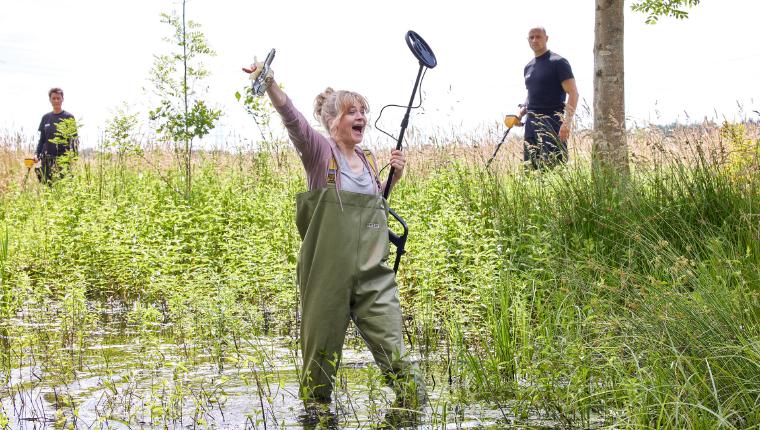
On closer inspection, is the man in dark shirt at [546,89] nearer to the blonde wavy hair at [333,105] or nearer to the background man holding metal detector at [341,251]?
the blonde wavy hair at [333,105]

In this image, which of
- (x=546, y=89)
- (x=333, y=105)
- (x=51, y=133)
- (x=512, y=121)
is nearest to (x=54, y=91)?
(x=51, y=133)

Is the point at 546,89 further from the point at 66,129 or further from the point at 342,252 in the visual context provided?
the point at 66,129

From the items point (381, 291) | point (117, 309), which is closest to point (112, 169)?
point (117, 309)

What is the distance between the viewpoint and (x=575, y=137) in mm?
10492

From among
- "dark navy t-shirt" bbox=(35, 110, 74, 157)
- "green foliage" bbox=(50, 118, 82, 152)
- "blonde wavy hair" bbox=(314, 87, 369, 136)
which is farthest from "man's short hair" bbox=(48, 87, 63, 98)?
"blonde wavy hair" bbox=(314, 87, 369, 136)

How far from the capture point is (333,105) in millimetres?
5219

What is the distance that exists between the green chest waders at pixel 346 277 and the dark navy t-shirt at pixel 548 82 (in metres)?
6.45

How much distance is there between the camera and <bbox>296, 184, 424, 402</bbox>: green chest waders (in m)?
4.95

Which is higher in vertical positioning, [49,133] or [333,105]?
[49,133]

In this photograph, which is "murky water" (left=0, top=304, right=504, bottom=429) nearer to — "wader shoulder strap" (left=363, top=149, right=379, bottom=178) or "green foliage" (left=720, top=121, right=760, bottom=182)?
"wader shoulder strap" (left=363, top=149, right=379, bottom=178)

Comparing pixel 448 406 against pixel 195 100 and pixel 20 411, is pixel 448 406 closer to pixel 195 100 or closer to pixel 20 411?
pixel 20 411

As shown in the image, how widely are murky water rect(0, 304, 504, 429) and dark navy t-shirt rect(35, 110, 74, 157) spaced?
968cm

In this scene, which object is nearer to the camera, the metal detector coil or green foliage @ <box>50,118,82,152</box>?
the metal detector coil

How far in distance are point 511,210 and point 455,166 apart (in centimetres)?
→ 194
